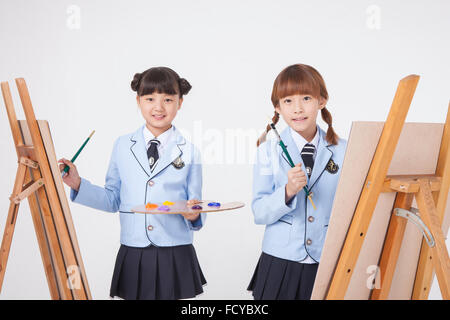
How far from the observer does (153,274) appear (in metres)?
1.94

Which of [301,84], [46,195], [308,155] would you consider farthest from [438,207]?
[46,195]

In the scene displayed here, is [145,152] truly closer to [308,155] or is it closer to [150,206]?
[150,206]

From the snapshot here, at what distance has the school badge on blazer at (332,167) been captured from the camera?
1832 millimetres

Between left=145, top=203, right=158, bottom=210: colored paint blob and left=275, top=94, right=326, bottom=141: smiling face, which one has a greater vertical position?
left=275, top=94, right=326, bottom=141: smiling face

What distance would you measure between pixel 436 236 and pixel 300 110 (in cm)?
68

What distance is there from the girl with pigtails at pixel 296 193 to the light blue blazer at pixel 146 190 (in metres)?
0.33

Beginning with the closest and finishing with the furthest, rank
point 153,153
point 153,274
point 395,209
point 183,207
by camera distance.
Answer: point 395,209 < point 183,207 < point 153,274 < point 153,153

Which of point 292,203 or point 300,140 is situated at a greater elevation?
point 300,140

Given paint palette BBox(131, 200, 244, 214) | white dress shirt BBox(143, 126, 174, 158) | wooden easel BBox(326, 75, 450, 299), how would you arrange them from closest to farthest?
wooden easel BBox(326, 75, 450, 299) < paint palette BBox(131, 200, 244, 214) < white dress shirt BBox(143, 126, 174, 158)

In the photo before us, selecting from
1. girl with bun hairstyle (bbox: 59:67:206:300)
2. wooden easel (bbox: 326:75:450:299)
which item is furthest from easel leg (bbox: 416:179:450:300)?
girl with bun hairstyle (bbox: 59:67:206:300)

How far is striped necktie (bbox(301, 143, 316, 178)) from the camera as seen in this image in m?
1.86

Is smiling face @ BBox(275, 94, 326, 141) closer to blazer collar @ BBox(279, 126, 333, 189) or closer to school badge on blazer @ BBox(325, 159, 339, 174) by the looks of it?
blazer collar @ BBox(279, 126, 333, 189)

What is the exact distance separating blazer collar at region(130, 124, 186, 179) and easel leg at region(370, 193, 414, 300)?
0.91 meters
